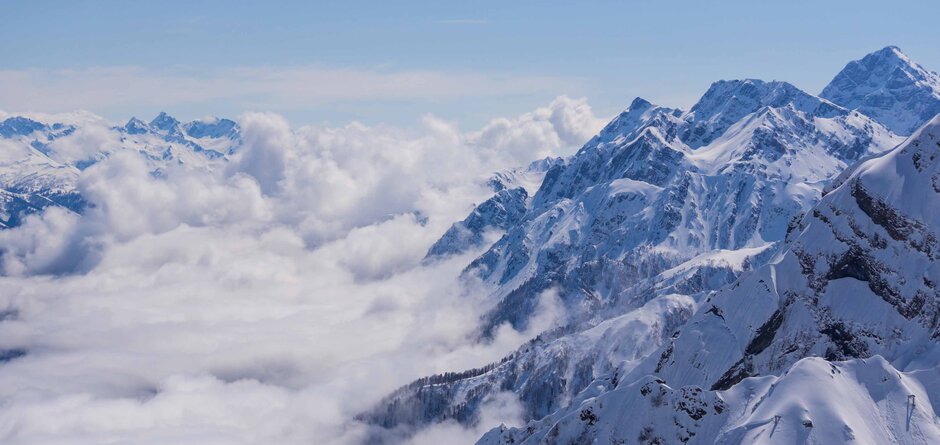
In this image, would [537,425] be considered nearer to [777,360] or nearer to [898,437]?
[777,360]

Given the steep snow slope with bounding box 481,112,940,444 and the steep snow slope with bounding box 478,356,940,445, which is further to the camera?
the steep snow slope with bounding box 481,112,940,444

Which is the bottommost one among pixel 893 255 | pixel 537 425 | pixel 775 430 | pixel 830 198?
pixel 537 425

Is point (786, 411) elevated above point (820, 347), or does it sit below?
above

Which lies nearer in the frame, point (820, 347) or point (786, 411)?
point (786, 411)

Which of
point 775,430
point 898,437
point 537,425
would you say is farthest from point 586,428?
point 898,437

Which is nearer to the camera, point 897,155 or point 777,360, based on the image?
point 777,360

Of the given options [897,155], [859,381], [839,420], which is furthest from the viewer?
[897,155]

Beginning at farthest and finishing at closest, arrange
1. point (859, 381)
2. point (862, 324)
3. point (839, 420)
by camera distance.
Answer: point (862, 324), point (859, 381), point (839, 420)

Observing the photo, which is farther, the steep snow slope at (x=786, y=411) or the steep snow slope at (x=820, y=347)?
the steep snow slope at (x=820, y=347)
